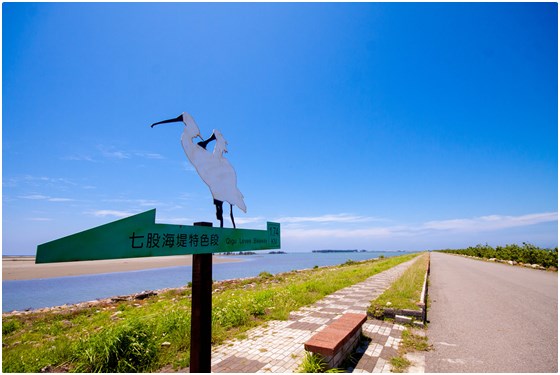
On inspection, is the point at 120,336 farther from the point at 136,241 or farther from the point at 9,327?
the point at 9,327

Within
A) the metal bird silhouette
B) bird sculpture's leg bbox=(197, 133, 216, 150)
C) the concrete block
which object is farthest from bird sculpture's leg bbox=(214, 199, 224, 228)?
the concrete block

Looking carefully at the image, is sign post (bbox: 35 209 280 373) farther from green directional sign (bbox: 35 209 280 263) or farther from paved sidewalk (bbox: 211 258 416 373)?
paved sidewalk (bbox: 211 258 416 373)

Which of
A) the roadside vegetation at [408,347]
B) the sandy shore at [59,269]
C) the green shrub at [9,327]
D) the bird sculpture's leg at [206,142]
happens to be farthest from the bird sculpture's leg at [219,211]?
the sandy shore at [59,269]

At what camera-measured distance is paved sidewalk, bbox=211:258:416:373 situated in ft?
14.6

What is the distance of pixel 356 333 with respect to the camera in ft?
17.1

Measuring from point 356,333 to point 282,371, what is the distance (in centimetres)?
164

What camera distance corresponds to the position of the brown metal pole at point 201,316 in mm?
3209

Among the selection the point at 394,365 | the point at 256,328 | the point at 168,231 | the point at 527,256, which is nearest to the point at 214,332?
the point at 256,328

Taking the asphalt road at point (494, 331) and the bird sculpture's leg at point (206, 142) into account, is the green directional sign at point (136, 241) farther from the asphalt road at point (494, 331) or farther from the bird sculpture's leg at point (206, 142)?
the asphalt road at point (494, 331)

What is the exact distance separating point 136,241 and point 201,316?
4.14 ft

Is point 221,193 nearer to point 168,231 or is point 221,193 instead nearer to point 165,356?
point 168,231

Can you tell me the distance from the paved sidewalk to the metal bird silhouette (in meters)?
2.30

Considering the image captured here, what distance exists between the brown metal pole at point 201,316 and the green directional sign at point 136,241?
0.70ft

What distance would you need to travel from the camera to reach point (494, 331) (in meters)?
6.22
